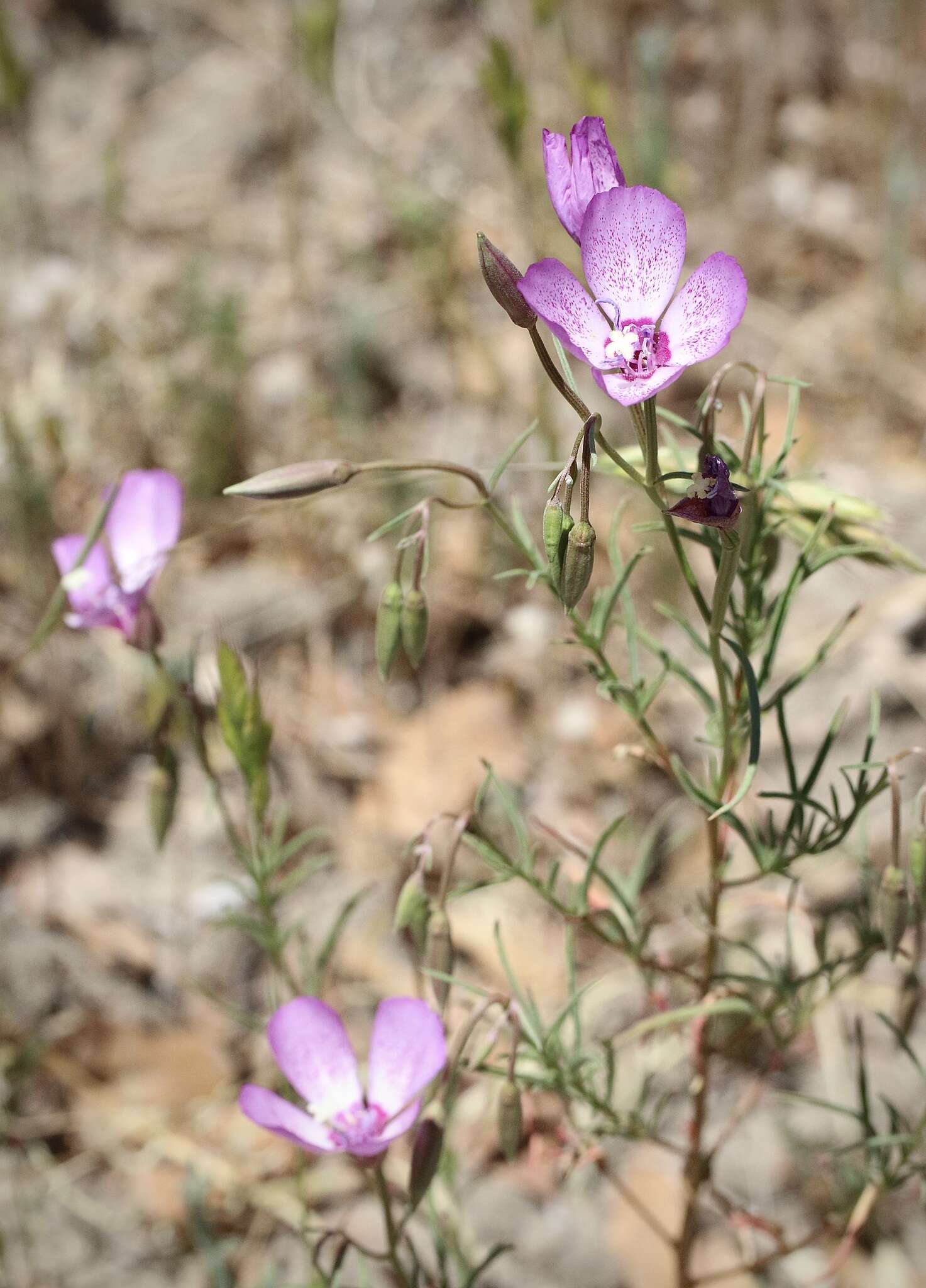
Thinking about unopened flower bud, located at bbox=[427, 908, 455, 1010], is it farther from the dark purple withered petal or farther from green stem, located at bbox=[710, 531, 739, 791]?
the dark purple withered petal

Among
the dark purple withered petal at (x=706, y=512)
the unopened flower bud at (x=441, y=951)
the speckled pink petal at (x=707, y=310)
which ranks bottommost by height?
the unopened flower bud at (x=441, y=951)

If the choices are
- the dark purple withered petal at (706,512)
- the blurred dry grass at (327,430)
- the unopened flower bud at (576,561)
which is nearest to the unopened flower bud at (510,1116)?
the blurred dry grass at (327,430)

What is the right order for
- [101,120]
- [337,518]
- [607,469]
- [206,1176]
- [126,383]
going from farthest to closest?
[101,120] < [126,383] < [337,518] < [206,1176] < [607,469]

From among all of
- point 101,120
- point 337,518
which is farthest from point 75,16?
point 337,518

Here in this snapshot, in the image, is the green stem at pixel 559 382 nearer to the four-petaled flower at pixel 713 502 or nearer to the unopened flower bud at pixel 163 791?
the four-petaled flower at pixel 713 502

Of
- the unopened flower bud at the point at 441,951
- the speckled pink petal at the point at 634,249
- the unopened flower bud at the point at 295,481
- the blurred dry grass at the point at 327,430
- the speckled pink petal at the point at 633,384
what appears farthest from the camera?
the blurred dry grass at the point at 327,430

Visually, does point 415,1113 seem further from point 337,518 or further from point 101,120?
point 101,120
